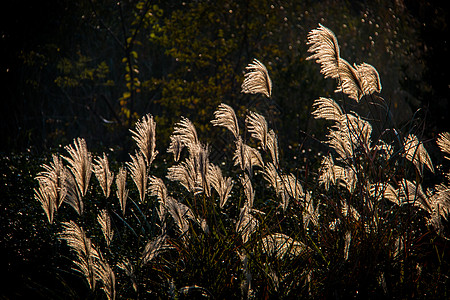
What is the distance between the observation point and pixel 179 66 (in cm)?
1052

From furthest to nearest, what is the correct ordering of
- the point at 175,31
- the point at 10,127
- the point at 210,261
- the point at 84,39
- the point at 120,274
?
the point at 84,39
the point at 10,127
the point at 175,31
the point at 120,274
the point at 210,261

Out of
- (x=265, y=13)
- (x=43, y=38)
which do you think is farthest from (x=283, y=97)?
(x=43, y=38)

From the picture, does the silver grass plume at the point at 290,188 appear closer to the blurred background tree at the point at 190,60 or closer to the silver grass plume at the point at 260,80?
the silver grass plume at the point at 260,80

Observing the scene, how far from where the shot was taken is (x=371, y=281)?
300 cm

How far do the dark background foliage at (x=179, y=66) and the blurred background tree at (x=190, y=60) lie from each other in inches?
1.1

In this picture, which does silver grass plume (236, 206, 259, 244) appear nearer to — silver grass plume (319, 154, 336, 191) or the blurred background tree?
silver grass plume (319, 154, 336, 191)

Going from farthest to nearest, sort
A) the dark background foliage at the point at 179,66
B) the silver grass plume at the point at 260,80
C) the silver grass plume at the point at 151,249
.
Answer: the dark background foliage at the point at 179,66
the silver grass plume at the point at 260,80
the silver grass plume at the point at 151,249

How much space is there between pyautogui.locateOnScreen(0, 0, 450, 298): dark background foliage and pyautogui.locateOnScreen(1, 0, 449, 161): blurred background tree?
3 centimetres

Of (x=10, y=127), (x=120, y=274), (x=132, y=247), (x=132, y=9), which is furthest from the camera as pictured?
(x=132, y=9)

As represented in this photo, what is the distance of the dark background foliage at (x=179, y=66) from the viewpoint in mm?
6648

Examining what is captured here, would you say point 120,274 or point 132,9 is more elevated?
point 132,9

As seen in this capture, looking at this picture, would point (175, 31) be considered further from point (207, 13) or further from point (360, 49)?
point (360, 49)

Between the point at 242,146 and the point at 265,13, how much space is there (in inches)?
258

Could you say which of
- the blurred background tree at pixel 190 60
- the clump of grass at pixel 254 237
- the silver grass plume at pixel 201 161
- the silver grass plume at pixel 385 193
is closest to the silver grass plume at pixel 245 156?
the clump of grass at pixel 254 237
